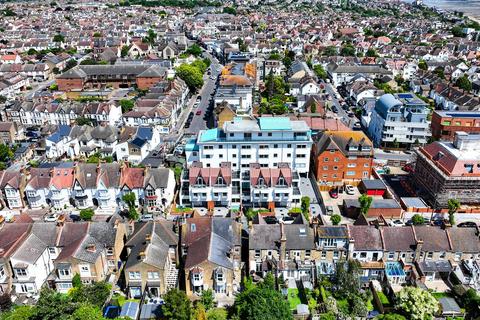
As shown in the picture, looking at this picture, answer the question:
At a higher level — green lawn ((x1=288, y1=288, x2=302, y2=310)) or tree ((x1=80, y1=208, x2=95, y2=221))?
tree ((x1=80, y1=208, x2=95, y2=221))

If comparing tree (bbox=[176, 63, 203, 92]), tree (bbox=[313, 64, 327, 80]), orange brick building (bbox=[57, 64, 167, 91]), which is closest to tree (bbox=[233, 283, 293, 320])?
tree (bbox=[176, 63, 203, 92])

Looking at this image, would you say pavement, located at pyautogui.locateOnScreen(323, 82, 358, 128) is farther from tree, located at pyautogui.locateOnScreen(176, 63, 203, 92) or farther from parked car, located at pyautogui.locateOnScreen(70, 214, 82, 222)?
parked car, located at pyautogui.locateOnScreen(70, 214, 82, 222)

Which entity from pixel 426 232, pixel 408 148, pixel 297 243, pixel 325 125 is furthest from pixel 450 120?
pixel 297 243

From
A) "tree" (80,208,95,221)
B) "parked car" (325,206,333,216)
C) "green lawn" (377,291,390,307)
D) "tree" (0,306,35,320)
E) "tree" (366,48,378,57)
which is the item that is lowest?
"green lawn" (377,291,390,307)

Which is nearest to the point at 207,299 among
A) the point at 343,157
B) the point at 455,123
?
the point at 343,157

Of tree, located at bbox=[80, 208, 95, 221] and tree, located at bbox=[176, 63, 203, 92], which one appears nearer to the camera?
tree, located at bbox=[80, 208, 95, 221]

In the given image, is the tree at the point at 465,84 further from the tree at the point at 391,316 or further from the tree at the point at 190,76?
the tree at the point at 391,316

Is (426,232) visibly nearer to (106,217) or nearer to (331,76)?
(106,217)
